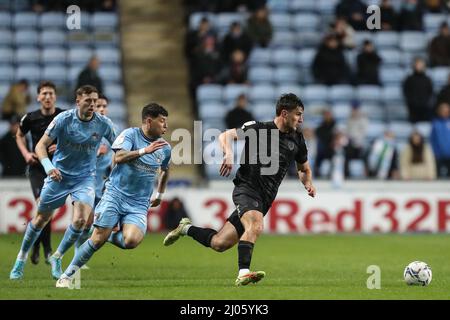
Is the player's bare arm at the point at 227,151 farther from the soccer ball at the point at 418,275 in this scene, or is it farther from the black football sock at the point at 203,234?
the soccer ball at the point at 418,275

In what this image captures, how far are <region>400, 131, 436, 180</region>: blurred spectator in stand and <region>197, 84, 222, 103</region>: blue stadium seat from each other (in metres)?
4.21

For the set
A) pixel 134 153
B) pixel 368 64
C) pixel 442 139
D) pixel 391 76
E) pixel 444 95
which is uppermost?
pixel 368 64

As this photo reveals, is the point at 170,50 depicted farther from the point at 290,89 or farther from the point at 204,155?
the point at 204,155

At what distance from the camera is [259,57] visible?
2348cm

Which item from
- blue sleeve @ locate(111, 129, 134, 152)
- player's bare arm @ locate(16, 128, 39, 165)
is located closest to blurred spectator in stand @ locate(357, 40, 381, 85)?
player's bare arm @ locate(16, 128, 39, 165)

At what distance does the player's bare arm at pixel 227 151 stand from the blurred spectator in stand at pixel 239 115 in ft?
31.9

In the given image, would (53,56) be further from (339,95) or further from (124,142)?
(124,142)

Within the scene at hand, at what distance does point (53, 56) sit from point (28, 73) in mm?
685

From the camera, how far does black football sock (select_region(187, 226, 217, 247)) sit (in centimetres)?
1155

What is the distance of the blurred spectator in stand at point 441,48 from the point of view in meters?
22.7

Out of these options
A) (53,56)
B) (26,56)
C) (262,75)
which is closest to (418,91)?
(262,75)

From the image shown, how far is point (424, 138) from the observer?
21391mm
